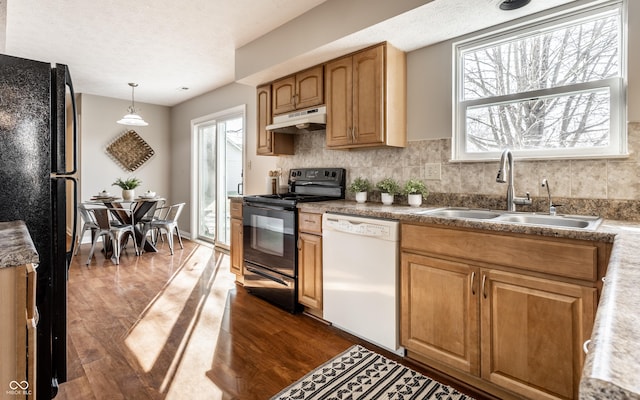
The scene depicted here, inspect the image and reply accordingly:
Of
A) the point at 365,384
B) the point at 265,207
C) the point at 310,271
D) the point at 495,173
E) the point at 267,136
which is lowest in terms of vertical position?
the point at 365,384

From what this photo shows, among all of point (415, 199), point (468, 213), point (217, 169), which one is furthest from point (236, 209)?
point (468, 213)

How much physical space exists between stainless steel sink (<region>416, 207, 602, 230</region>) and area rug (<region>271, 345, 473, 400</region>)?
93 centimetres

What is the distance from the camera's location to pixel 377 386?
5.94ft

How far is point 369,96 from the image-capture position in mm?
2607

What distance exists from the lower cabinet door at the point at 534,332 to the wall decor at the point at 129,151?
6072 millimetres

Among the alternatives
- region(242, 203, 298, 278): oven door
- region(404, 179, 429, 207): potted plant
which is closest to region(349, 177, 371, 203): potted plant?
region(404, 179, 429, 207): potted plant

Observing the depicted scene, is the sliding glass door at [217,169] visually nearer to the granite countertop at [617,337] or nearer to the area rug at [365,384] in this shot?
the area rug at [365,384]

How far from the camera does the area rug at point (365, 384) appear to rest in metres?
1.74

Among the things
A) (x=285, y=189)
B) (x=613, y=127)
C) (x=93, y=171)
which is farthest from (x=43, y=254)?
(x=93, y=171)

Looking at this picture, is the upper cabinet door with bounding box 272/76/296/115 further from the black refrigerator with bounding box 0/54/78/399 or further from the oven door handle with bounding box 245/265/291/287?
the black refrigerator with bounding box 0/54/78/399

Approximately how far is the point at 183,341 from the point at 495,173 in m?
2.42

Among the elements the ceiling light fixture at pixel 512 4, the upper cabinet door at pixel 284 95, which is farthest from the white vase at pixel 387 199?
the ceiling light fixture at pixel 512 4

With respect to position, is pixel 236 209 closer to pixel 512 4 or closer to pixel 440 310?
pixel 440 310

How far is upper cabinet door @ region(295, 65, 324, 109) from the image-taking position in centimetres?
298
